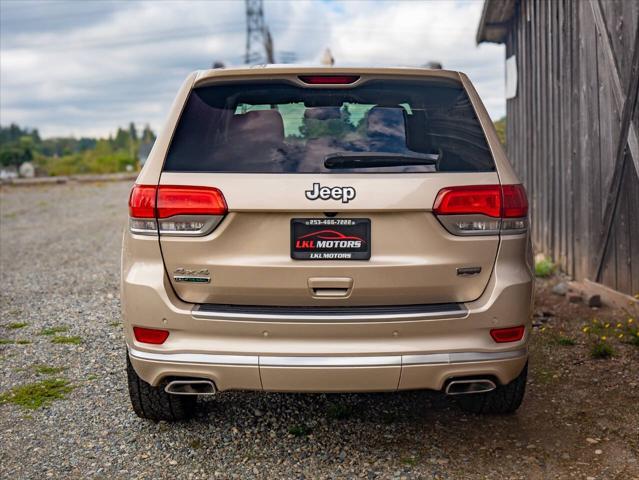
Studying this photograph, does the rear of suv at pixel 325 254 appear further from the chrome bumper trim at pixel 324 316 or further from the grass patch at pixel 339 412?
the grass patch at pixel 339 412

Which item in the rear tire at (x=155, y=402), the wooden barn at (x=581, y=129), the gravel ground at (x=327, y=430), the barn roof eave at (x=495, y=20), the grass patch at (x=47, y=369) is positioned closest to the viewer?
the gravel ground at (x=327, y=430)

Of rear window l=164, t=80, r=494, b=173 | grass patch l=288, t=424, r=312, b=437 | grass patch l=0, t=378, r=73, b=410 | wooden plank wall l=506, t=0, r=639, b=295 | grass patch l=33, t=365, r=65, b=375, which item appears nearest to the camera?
rear window l=164, t=80, r=494, b=173

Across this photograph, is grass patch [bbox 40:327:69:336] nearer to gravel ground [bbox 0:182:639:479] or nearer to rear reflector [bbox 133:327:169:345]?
gravel ground [bbox 0:182:639:479]

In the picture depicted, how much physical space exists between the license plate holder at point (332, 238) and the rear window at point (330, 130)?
0.79 ft

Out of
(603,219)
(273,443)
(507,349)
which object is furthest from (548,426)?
(603,219)

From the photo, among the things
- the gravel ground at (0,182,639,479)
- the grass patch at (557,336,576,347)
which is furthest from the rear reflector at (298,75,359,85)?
the grass patch at (557,336,576,347)

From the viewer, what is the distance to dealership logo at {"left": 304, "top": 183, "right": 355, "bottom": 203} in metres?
3.16

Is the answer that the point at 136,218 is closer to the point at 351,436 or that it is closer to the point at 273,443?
the point at 273,443

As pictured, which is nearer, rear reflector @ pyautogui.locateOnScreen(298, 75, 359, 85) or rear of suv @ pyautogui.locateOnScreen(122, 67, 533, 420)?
rear of suv @ pyautogui.locateOnScreen(122, 67, 533, 420)

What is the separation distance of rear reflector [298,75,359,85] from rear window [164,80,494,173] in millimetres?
35

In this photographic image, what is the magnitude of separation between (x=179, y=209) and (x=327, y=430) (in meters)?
1.63

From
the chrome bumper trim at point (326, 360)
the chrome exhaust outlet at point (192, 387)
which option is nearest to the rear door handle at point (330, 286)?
the chrome bumper trim at point (326, 360)

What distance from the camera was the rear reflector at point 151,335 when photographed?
3.29m

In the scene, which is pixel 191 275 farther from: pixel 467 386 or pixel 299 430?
pixel 467 386
